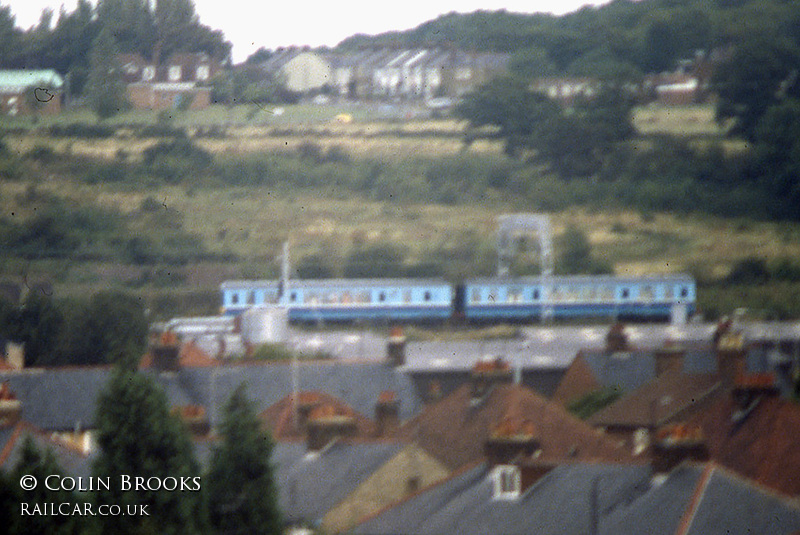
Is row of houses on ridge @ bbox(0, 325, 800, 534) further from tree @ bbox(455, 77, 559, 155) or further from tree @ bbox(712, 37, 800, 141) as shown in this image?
tree @ bbox(712, 37, 800, 141)

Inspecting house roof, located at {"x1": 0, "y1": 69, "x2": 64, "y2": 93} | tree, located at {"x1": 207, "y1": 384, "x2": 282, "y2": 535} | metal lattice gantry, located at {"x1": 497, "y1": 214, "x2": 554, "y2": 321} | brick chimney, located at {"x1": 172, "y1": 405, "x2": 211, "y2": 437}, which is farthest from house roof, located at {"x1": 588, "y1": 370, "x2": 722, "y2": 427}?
house roof, located at {"x1": 0, "y1": 69, "x2": 64, "y2": 93}

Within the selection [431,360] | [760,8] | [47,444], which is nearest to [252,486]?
[47,444]

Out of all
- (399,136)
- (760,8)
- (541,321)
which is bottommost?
(541,321)

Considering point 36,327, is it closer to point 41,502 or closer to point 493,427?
point 493,427

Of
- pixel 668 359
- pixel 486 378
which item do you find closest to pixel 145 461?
pixel 486 378

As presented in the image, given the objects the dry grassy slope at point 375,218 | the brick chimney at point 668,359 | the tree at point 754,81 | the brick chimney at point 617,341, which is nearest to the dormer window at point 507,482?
the brick chimney at point 668,359

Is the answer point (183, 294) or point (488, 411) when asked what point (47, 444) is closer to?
point (488, 411)
